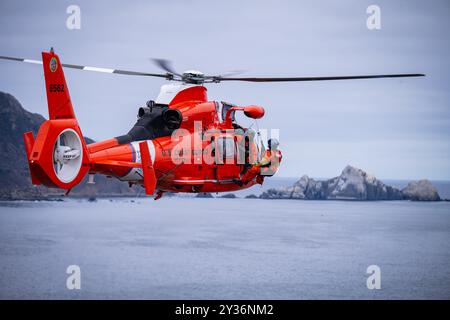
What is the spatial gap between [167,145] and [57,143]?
4452mm

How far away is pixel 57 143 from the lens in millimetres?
14906

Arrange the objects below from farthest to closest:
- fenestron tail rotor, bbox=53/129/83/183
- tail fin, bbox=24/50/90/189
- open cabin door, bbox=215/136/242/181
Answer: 1. open cabin door, bbox=215/136/242/181
2. fenestron tail rotor, bbox=53/129/83/183
3. tail fin, bbox=24/50/90/189

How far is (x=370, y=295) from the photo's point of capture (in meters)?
115

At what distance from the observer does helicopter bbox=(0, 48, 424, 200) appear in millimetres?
14969

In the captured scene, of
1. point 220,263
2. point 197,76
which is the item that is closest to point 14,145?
point 220,263

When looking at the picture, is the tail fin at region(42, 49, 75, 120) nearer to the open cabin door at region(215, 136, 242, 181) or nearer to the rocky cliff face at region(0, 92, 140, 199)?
the open cabin door at region(215, 136, 242, 181)

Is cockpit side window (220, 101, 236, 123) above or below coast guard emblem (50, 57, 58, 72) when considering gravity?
below

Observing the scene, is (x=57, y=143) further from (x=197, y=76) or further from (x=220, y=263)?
(x=220, y=263)

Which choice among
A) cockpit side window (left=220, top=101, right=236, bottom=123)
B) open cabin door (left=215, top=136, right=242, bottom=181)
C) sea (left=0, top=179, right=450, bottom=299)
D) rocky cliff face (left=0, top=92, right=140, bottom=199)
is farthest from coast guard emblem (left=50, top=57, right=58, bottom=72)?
rocky cliff face (left=0, top=92, right=140, bottom=199)

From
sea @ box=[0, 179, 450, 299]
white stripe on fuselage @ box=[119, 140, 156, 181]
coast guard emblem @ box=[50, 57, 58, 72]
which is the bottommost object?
sea @ box=[0, 179, 450, 299]

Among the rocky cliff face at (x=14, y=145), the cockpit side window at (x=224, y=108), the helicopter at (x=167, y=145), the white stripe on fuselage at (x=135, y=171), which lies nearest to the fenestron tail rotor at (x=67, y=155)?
the helicopter at (x=167, y=145)

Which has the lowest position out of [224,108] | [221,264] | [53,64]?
[221,264]

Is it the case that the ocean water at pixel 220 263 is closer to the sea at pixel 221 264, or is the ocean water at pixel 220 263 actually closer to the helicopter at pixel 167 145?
the sea at pixel 221 264
